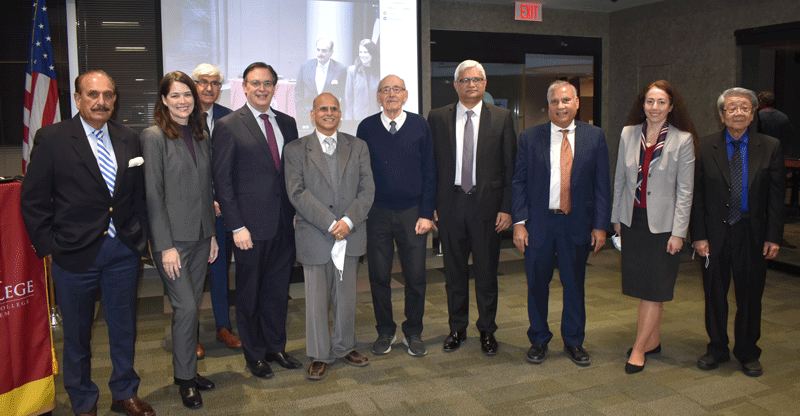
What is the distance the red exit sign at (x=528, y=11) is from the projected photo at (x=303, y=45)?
201 centimetres

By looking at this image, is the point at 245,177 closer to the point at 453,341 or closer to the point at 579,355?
the point at 453,341

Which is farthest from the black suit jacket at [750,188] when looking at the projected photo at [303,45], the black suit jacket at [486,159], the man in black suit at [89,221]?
the projected photo at [303,45]

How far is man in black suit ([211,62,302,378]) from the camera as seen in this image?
3.23m

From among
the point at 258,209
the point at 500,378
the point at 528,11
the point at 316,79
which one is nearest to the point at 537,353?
the point at 500,378

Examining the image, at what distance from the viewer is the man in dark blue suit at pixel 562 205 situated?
11.2 ft

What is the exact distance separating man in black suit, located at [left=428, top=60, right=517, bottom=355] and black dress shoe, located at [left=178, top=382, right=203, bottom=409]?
155 cm

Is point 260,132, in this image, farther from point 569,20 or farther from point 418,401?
point 569,20

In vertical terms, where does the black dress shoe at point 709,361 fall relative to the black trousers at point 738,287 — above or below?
below

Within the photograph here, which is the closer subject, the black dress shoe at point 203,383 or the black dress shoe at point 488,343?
the black dress shoe at point 203,383

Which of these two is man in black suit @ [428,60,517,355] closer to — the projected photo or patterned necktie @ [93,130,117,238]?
patterned necktie @ [93,130,117,238]

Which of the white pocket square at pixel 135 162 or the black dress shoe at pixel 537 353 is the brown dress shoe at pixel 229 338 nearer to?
the white pocket square at pixel 135 162

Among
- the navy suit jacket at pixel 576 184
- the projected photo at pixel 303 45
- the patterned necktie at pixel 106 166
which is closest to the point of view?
the patterned necktie at pixel 106 166

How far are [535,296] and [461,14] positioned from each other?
16.4ft

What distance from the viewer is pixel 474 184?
363cm
